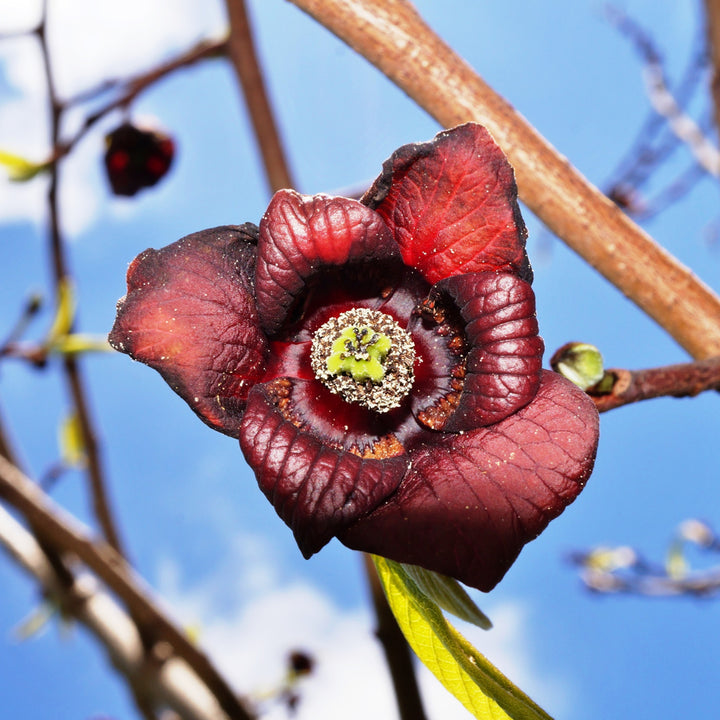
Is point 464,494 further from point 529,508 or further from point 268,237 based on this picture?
point 268,237

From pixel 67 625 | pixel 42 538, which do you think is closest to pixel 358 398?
pixel 42 538

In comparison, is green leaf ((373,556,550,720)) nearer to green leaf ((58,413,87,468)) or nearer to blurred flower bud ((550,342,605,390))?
blurred flower bud ((550,342,605,390))

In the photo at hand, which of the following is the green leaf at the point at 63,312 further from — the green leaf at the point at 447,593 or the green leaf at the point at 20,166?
the green leaf at the point at 447,593

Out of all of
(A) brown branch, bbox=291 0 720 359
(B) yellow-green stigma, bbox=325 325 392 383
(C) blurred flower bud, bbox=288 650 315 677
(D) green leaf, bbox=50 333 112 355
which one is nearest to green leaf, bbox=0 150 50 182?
(D) green leaf, bbox=50 333 112 355

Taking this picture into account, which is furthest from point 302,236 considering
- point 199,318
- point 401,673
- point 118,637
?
point 118,637

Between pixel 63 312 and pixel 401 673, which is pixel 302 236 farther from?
pixel 63 312
